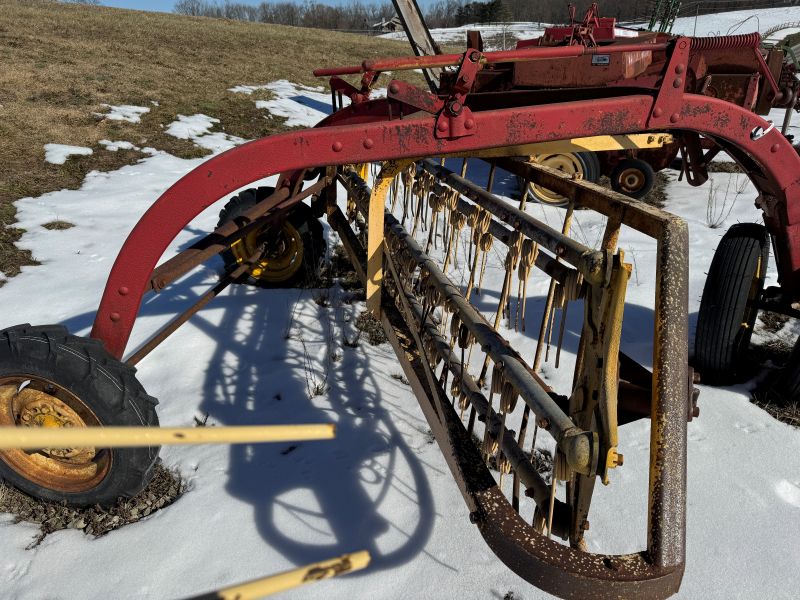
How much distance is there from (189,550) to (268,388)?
120cm

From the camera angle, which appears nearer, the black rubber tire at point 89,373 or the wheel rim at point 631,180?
the black rubber tire at point 89,373

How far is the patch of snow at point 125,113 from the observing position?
31.2ft

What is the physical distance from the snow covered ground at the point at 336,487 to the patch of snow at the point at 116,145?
4845mm

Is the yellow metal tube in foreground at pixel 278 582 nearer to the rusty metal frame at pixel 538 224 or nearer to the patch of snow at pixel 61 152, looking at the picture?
the rusty metal frame at pixel 538 224

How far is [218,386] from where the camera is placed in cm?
329

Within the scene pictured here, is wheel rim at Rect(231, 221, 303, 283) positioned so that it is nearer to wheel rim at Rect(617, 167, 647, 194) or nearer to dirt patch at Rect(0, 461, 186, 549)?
dirt patch at Rect(0, 461, 186, 549)

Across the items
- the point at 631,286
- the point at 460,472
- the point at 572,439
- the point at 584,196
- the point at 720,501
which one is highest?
the point at 584,196

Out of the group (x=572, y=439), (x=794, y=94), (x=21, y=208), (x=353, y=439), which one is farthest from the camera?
(x=21, y=208)

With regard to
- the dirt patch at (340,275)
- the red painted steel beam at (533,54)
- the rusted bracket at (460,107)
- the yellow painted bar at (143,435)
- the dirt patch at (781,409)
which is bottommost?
the dirt patch at (781,409)

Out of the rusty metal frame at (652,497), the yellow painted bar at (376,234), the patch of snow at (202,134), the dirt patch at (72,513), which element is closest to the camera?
the rusty metal frame at (652,497)

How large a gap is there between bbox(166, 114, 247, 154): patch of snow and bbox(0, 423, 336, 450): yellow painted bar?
29.1 ft

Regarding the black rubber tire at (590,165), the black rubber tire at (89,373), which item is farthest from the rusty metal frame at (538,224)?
the black rubber tire at (590,165)

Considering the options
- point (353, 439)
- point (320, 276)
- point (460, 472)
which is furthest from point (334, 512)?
point (320, 276)

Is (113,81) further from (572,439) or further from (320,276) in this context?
(572,439)
